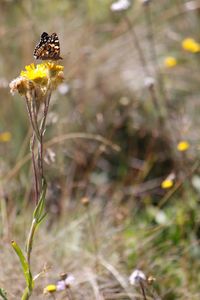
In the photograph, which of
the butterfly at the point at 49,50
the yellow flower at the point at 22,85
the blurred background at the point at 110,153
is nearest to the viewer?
the yellow flower at the point at 22,85

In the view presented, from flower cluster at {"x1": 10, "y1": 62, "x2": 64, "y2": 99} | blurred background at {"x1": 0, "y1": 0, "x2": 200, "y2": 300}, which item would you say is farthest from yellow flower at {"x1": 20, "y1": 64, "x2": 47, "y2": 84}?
blurred background at {"x1": 0, "y1": 0, "x2": 200, "y2": 300}

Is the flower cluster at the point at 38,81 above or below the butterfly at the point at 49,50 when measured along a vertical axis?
below

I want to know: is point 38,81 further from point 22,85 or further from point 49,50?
point 49,50

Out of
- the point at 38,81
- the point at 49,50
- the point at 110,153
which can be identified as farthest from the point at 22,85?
the point at 110,153

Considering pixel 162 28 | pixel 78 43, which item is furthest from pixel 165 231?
pixel 162 28

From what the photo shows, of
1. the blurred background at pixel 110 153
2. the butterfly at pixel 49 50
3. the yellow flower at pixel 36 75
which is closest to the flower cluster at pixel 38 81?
the yellow flower at pixel 36 75

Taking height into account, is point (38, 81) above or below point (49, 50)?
below

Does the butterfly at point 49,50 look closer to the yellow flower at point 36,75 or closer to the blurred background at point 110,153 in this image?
the yellow flower at point 36,75

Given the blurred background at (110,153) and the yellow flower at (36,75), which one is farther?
the blurred background at (110,153)

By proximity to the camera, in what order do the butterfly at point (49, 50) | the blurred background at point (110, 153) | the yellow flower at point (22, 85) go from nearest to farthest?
the yellow flower at point (22, 85) → the butterfly at point (49, 50) → the blurred background at point (110, 153)
